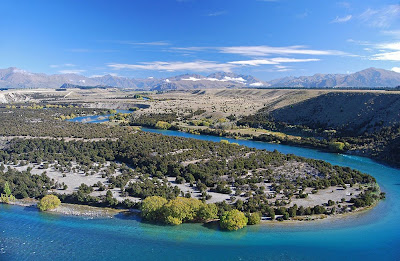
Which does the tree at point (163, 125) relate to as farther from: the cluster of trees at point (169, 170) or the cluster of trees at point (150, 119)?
the cluster of trees at point (169, 170)

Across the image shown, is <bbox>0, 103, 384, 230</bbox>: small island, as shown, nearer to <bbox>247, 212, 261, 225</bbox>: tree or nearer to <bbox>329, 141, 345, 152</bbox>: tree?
<bbox>247, 212, 261, 225</bbox>: tree

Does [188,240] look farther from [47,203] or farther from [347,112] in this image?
[347,112]

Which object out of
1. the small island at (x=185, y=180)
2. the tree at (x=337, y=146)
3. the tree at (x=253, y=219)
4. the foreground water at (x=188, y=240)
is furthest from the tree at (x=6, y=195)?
the tree at (x=337, y=146)

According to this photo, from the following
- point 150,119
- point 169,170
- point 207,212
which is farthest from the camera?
point 150,119

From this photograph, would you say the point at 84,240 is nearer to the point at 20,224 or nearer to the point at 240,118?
the point at 20,224

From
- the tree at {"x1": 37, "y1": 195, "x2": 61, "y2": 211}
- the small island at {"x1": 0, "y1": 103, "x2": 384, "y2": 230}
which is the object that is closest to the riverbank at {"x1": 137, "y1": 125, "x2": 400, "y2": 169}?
the small island at {"x1": 0, "y1": 103, "x2": 384, "y2": 230}

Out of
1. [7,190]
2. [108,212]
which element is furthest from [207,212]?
[7,190]
